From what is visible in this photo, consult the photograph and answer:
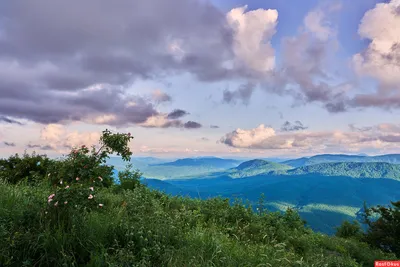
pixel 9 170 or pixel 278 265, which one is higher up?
pixel 9 170

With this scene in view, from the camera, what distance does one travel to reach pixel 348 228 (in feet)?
115

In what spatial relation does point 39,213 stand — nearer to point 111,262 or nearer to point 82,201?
point 82,201

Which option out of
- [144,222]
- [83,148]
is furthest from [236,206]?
[83,148]

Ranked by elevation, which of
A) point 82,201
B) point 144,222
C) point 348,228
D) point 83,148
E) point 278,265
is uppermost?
point 83,148

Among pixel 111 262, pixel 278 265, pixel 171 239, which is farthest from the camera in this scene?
pixel 171 239

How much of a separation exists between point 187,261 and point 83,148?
3.56 metres

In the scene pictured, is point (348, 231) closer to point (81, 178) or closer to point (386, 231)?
point (386, 231)

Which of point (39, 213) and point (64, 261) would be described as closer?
point (64, 261)
